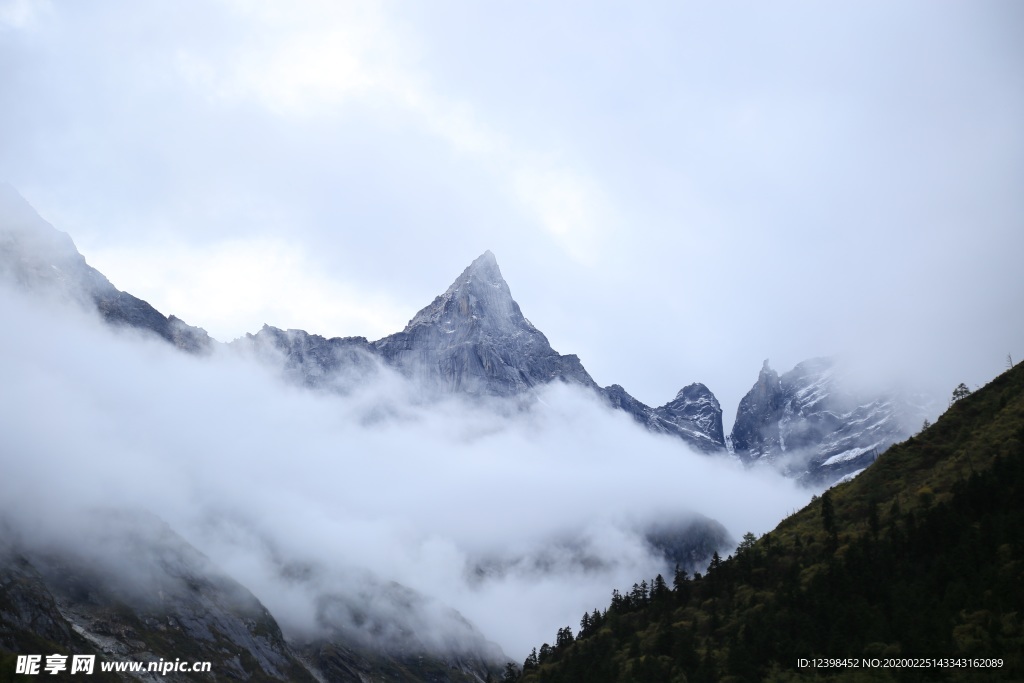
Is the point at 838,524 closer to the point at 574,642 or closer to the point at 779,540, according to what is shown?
the point at 779,540

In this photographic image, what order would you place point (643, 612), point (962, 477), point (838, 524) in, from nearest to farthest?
point (962, 477) → point (838, 524) → point (643, 612)

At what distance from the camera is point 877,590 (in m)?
144

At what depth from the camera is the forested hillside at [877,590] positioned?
5054 inches

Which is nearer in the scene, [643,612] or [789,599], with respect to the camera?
[789,599]

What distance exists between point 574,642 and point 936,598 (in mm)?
87158

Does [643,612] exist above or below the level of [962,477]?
below

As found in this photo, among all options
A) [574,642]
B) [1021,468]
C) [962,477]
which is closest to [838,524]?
[962,477]

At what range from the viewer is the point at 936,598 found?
135250 mm

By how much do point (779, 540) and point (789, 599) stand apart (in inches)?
1201

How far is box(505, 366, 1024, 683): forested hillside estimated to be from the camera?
5054 inches

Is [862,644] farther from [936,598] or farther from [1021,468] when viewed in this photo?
[1021,468]

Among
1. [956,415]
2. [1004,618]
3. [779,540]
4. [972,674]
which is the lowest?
[972,674]

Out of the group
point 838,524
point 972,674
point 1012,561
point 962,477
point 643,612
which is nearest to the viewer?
point 972,674

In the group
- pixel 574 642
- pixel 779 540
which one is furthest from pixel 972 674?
pixel 574 642
